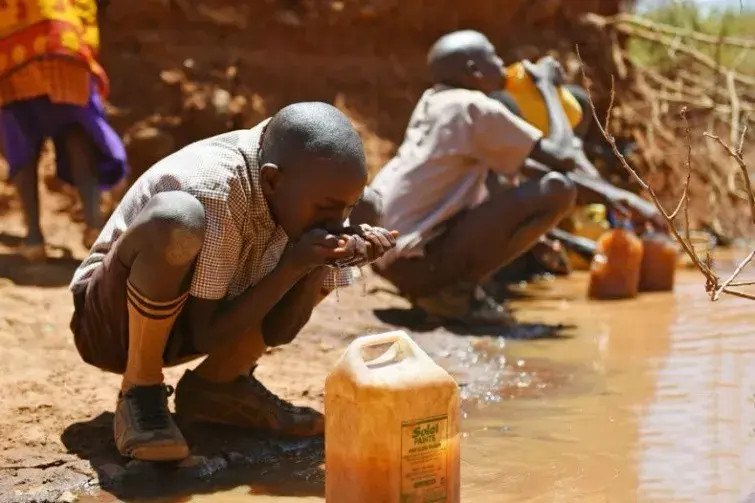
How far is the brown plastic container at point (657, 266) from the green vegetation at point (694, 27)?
3.00 meters

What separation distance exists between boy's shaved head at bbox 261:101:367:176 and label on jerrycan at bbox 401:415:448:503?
0.70m

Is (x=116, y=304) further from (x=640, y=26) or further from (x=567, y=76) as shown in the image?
(x=640, y=26)

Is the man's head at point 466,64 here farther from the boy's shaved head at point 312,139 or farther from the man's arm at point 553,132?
the boy's shaved head at point 312,139

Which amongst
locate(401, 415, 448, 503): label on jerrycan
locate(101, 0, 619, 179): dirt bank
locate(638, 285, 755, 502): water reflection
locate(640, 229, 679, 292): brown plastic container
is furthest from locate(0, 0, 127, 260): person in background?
locate(401, 415, 448, 503): label on jerrycan

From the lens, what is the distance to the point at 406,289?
4867mm

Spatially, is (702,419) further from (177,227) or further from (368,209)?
(177,227)

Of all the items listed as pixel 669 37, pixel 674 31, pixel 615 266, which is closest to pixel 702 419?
pixel 615 266

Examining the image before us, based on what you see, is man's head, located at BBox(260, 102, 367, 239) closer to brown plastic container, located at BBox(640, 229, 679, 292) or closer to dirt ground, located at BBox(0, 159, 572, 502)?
dirt ground, located at BBox(0, 159, 572, 502)

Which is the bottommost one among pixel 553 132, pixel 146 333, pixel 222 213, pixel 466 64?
pixel 146 333

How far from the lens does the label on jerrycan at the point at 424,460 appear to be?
208 centimetres

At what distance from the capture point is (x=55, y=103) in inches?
187

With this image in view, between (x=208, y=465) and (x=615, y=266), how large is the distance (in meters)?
3.54

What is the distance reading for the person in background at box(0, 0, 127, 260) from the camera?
15.2ft

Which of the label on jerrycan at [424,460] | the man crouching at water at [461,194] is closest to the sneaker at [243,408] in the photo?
the label on jerrycan at [424,460]
